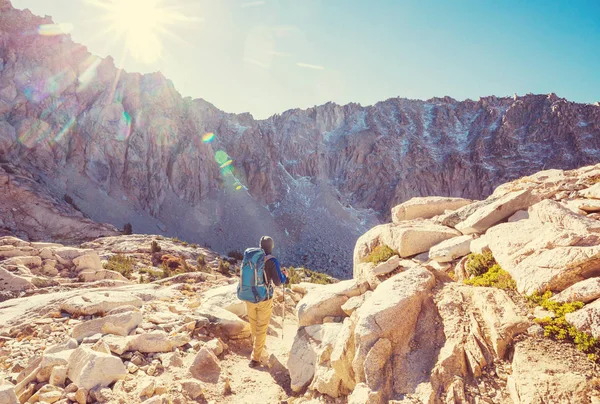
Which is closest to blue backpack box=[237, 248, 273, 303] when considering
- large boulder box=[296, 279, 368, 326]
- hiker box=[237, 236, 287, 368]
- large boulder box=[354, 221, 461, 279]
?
hiker box=[237, 236, 287, 368]

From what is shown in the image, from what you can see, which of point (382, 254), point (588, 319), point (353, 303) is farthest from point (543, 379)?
point (382, 254)

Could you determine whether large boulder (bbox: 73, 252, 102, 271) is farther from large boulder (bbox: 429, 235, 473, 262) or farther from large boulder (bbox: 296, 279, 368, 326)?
large boulder (bbox: 429, 235, 473, 262)

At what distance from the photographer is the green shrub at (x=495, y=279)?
507cm

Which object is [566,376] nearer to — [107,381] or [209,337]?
[107,381]

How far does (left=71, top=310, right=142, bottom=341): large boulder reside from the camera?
269 inches

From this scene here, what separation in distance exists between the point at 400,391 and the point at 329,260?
2184 inches

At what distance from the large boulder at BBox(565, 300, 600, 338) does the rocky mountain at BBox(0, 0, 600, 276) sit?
3922cm

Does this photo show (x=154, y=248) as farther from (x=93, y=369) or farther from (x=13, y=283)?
(x=93, y=369)

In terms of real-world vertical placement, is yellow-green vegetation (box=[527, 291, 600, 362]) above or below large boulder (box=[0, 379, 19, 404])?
above

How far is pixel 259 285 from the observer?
701 cm

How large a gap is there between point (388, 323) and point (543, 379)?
2.05 metres

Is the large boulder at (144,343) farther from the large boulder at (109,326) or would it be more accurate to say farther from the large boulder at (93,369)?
the large boulder at (93,369)

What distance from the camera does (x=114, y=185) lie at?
5300 cm

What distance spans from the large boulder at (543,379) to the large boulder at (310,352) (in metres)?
3.12
